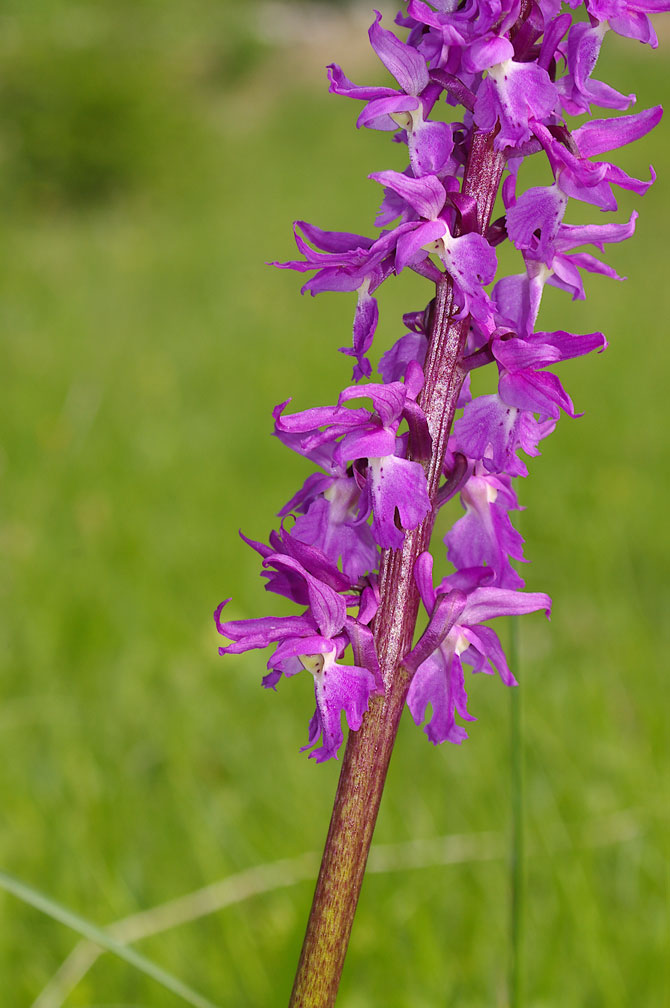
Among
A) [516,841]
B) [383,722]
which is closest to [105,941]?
[383,722]

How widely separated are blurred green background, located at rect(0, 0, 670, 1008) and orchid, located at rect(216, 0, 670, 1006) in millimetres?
795

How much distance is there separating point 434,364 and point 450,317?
48 mm

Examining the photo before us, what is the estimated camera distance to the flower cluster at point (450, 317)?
933mm

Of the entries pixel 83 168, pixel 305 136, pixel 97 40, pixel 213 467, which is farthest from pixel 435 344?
pixel 305 136

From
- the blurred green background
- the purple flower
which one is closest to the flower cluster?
the purple flower

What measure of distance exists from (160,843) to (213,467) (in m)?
2.91

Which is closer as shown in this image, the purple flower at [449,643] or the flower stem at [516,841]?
the purple flower at [449,643]

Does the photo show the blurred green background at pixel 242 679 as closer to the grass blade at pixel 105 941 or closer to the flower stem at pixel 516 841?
the flower stem at pixel 516 841

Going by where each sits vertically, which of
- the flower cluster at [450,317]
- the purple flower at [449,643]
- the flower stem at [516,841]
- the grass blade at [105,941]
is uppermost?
the flower cluster at [450,317]

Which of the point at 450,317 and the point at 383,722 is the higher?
the point at 450,317

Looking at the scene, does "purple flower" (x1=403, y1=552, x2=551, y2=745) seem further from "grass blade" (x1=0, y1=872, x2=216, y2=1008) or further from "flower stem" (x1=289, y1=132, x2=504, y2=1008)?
"grass blade" (x1=0, y1=872, x2=216, y2=1008)

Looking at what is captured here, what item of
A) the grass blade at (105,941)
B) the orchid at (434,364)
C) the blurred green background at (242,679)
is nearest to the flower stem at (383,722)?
the orchid at (434,364)

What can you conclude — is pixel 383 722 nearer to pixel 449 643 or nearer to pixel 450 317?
pixel 449 643

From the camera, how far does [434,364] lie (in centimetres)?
95
